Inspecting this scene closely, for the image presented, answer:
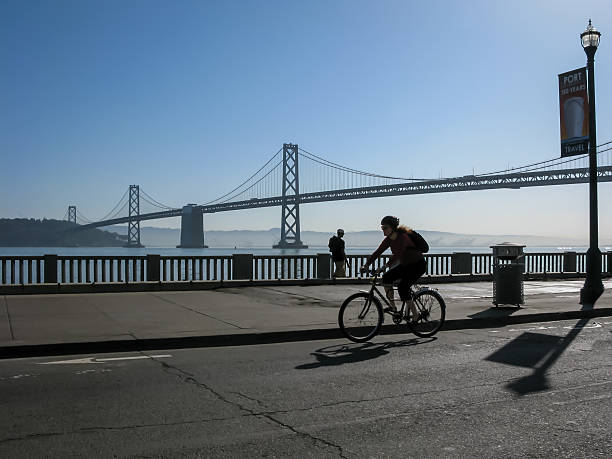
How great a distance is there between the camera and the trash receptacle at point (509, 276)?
11562 millimetres

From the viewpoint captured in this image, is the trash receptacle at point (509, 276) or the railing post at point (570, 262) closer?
the trash receptacle at point (509, 276)

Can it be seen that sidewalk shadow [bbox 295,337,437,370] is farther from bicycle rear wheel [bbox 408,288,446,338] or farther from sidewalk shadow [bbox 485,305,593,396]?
sidewalk shadow [bbox 485,305,593,396]

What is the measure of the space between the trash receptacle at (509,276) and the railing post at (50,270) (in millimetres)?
10068

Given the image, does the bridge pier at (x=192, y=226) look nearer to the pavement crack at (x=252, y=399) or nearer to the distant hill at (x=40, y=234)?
the distant hill at (x=40, y=234)

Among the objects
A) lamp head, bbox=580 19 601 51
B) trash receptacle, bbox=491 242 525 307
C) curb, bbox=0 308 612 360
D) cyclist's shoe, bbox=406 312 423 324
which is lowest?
curb, bbox=0 308 612 360

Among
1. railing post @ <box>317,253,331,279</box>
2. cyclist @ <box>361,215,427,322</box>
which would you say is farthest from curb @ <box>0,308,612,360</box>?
railing post @ <box>317,253,331,279</box>

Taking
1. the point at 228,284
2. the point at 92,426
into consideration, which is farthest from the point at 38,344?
the point at 228,284

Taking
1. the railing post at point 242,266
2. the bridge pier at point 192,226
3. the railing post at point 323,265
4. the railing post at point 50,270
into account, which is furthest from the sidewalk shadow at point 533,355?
the bridge pier at point 192,226

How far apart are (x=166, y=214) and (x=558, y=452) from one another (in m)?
85.9

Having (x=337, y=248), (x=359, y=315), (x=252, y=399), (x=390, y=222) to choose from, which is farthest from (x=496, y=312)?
(x=337, y=248)

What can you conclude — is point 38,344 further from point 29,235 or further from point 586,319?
point 29,235

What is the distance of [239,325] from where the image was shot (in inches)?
358

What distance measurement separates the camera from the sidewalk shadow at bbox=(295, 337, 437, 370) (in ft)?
22.7

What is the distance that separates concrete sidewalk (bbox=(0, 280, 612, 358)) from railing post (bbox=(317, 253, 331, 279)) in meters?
2.25
